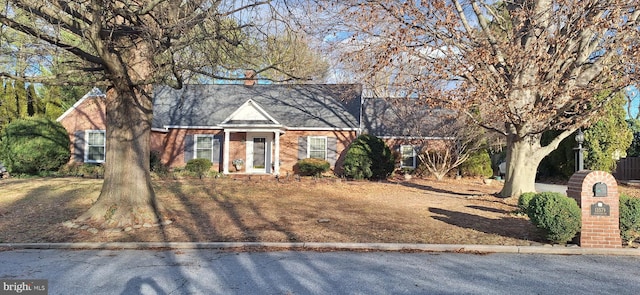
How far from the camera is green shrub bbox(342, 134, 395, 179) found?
1841cm

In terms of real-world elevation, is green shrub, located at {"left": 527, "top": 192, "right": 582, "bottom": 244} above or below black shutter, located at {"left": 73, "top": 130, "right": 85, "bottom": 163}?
below

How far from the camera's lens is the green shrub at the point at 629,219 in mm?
6906

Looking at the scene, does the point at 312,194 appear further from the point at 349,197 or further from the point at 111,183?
the point at 111,183

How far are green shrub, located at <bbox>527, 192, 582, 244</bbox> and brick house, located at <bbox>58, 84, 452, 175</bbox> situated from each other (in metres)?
13.1

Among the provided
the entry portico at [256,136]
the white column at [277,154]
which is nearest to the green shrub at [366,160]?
the white column at [277,154]

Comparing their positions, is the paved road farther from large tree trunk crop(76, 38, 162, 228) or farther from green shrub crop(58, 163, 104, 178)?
green shrub crop(58, 163, 104, 178)

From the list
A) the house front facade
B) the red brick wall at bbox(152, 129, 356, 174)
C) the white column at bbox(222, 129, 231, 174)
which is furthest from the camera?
the red brick wall at bbox(152, 129, 356, 174)

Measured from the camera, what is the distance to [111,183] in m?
8.90

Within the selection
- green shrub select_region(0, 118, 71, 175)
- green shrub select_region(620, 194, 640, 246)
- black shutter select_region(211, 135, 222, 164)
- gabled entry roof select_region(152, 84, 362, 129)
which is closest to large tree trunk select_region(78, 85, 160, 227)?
green shrub select_region(620, 194, 640, 246)

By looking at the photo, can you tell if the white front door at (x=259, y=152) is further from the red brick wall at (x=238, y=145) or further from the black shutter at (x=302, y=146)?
the black shutter at (x=302, y=146)

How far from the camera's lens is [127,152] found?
350 inches

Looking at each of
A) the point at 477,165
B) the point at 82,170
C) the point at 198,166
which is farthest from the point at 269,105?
the point at 477,165

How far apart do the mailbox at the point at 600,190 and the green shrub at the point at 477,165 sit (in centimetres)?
1470

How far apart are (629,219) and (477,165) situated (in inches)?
573
